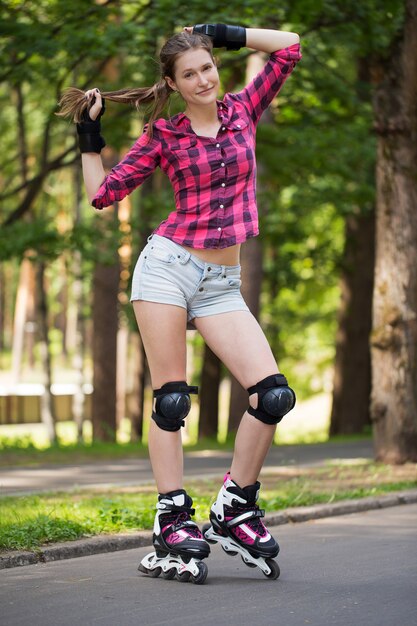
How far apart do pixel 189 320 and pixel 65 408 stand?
34.7 m

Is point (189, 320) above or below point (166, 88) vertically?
below

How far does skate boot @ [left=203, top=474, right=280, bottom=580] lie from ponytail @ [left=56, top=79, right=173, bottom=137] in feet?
4.93

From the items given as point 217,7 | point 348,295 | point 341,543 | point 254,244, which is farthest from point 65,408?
point 341,543

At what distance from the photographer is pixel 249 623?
13.5ft

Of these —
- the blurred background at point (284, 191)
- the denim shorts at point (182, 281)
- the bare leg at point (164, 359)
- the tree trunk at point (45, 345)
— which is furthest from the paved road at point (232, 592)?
the tree trunk at point (45, 345)

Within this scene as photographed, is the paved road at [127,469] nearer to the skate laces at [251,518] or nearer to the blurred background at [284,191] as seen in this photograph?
the blurred background at [284,191]

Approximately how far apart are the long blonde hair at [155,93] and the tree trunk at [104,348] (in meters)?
15.6

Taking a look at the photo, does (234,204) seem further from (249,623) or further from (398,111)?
(398,111)

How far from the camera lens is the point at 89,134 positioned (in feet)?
16.0

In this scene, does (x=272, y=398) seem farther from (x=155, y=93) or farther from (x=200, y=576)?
(x=155, y=93)

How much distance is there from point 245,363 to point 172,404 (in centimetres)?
34

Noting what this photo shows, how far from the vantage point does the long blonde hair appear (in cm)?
483

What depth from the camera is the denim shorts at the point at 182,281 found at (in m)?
4.85

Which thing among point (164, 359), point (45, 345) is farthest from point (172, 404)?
point (45, 345)
